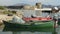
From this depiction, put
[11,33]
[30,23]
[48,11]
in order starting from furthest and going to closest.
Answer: [48,11] → [30,23] → [11,33]

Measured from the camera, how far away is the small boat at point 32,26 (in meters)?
20.7

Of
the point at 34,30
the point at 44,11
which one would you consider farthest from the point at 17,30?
the point at 44,11

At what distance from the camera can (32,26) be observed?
68.3ft

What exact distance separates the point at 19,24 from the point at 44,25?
8.24 ft

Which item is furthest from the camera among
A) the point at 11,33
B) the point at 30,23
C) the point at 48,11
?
the point at 48,11

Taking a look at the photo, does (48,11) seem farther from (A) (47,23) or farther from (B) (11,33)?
(B) (11,33)

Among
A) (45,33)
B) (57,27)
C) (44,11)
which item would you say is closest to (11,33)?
(45,33)

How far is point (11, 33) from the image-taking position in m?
19.1

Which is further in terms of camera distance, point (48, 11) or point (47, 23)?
point (48, 11)

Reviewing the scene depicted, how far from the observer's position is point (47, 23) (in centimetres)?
2098

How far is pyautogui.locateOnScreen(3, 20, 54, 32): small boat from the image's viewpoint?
67.9 feet

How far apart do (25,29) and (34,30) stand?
908 mm

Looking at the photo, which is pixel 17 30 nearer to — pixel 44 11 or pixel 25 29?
pixel 25 29

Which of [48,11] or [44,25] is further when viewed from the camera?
[48,11]
